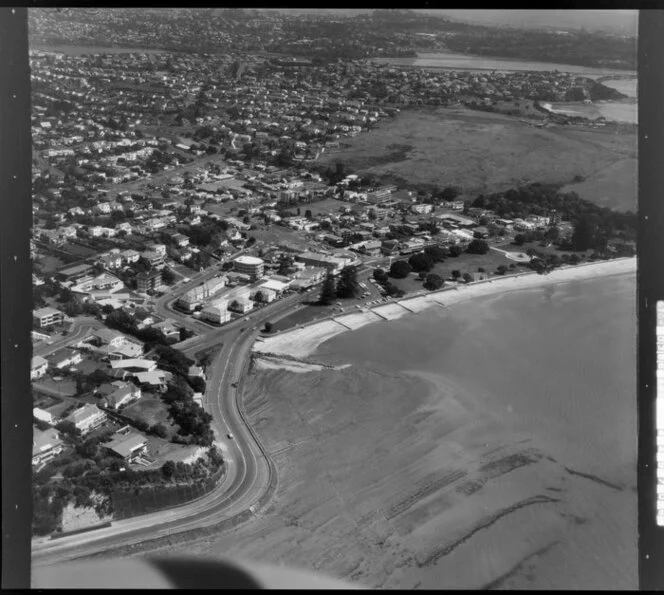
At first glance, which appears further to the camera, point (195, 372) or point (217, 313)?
point (217, 313)

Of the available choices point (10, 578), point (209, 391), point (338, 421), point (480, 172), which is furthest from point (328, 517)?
point (480, 172)

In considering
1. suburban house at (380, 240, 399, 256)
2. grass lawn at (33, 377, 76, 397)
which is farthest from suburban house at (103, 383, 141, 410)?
suburban house at (380, 240, 399, 256)

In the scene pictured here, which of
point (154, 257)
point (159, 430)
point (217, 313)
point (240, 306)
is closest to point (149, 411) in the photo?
point (159, 430)

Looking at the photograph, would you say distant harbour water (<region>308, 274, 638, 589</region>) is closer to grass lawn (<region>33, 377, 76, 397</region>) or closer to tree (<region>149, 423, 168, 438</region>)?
tree (<region>149, 423, 168, 438</region>)

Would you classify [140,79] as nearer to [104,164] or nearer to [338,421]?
[104,164]

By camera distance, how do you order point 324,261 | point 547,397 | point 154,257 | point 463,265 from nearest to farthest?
point 547,397
point 154,257
point 324,261
point 463,265

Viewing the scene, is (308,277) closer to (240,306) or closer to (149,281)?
(240,306)
